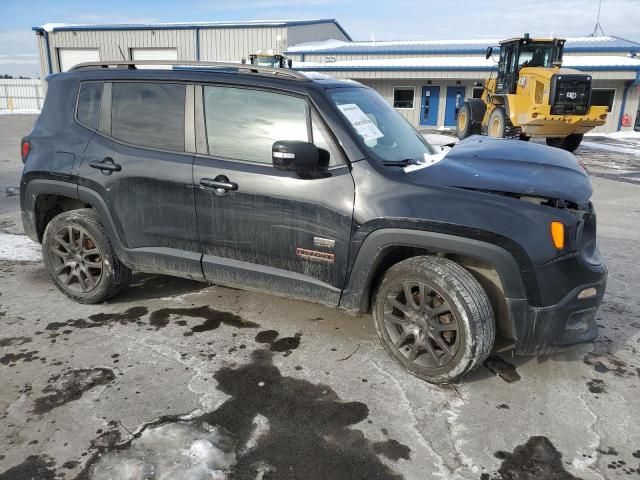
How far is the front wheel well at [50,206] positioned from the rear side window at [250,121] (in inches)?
59.3

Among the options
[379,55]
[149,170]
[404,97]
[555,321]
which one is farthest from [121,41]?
[555,321]

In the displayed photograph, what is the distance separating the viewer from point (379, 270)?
3.31 metres

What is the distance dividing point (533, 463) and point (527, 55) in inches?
608

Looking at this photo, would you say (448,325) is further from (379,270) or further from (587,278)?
(587,278)

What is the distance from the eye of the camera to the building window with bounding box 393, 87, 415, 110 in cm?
2783

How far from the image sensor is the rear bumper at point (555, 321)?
9.33ft

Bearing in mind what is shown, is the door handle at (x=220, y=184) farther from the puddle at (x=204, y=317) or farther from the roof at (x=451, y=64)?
the roof at (x=451, y=64)

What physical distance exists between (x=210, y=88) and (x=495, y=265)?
224cm

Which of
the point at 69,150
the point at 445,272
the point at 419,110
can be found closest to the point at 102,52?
the point at 419,110

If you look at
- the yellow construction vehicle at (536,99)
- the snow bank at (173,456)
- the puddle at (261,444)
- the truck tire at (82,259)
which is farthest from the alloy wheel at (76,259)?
the yellow construction vehicle at (536,99)

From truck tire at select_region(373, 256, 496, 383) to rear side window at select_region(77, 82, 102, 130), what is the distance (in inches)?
102

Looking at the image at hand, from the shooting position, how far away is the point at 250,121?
342 cm

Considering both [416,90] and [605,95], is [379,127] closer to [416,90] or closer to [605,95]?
[416,90]

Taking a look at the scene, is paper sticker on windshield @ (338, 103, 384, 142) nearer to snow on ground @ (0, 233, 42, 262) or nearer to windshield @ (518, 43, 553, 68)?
snow on ground @ (0, 233, 42, 262)
